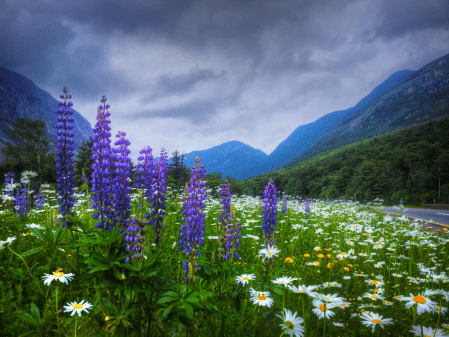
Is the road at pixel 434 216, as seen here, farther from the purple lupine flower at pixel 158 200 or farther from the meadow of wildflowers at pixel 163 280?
the purple lupine flower at pixel 158 200

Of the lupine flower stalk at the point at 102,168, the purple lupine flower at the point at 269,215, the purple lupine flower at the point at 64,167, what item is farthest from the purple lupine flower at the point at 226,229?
the purple lupine flower at the point at 64,167

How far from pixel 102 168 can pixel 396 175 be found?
78952 millimetres

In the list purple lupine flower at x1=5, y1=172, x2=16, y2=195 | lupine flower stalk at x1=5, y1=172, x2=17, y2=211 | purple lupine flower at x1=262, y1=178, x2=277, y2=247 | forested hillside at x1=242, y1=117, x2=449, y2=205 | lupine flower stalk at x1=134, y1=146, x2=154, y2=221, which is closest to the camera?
lupine flower stalk at x1=134, y1=146, x2=154, y2=221

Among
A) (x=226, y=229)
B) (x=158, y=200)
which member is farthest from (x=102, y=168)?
(x=226, y=229)

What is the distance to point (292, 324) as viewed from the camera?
1.44m

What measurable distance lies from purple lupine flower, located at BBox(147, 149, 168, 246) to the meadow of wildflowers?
0.6 inches

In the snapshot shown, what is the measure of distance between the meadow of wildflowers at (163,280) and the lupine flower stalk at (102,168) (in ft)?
0.05

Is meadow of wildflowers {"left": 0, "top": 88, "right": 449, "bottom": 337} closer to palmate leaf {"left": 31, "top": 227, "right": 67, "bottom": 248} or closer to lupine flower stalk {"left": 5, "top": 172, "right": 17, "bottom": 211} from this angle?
palmate leaf {"left": 31, "top": 227, "right": 67, "bottom": 248}

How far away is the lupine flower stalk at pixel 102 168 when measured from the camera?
9.25ft

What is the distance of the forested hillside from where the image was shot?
53622mm

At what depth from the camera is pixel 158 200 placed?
3.27 metres

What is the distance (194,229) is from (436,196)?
65.5 metres

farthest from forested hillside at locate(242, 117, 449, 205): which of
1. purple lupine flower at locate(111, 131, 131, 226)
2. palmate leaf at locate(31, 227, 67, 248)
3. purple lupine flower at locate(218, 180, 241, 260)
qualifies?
palmate leaf at locate(31, 227, 67, 248)

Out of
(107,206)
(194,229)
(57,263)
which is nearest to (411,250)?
(194,229)
